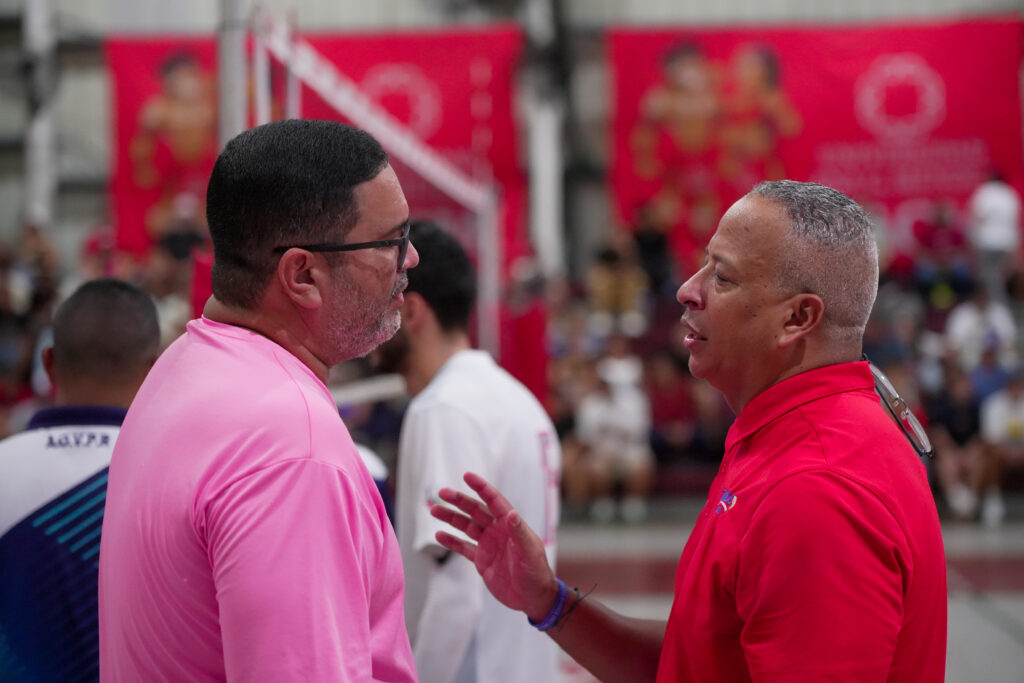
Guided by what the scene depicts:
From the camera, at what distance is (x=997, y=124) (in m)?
14.5

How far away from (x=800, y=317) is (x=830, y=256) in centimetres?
11

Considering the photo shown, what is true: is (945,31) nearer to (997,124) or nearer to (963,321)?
(997,124)

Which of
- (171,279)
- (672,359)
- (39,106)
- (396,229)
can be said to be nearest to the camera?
(396,229)

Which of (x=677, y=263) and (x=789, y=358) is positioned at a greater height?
(x=789, y=358)

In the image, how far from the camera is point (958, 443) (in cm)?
1152

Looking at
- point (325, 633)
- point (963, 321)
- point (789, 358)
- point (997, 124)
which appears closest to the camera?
point (325, 633)

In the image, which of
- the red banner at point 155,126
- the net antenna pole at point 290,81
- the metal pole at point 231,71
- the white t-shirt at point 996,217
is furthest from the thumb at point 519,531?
the white t-shirt at point 996,217

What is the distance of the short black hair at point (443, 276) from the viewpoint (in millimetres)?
2904

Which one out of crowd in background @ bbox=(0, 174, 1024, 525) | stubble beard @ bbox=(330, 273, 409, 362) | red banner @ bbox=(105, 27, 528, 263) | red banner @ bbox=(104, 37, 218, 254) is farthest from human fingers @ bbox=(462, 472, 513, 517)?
red banner @ bbox=(104, 37, 218, 254)

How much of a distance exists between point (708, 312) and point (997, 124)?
1447 centimetres

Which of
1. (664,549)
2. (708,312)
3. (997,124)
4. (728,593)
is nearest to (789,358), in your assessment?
(708,312)

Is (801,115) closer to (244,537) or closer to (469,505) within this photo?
(469,505)

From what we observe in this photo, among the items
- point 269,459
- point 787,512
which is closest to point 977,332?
point 787,512

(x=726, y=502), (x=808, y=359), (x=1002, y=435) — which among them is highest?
(x=808, y=359)
